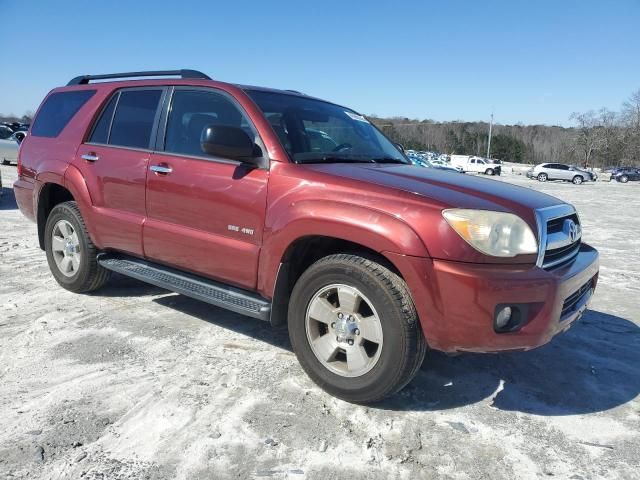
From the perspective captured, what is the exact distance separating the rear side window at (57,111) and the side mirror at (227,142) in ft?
7.03

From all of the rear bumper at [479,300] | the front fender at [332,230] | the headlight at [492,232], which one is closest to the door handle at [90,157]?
the front fender at [332,230]

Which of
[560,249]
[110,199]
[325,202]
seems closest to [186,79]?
[110,199]

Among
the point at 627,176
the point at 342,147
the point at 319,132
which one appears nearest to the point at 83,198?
the point at 319,132

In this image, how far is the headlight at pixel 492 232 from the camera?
2523 mm

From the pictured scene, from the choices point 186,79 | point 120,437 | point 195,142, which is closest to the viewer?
point 120,437

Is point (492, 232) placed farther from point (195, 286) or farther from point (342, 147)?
point (195, 286)

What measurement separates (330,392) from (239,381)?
0.58 m

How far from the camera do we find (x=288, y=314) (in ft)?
10.1

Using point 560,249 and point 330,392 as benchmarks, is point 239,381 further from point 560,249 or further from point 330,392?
point 560,249

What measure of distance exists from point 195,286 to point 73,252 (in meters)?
1.78

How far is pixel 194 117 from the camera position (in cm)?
371

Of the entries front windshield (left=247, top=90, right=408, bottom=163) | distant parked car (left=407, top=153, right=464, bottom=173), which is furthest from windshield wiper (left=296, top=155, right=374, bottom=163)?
distant parked car (left=407, top=153, right=464, bottom=173)

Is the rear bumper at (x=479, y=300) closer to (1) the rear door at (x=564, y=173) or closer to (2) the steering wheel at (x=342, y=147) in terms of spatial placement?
(2) the steering wheel at (x=342, y=147)

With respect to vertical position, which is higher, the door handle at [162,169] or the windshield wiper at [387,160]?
the windshield wiper at [387,160]
